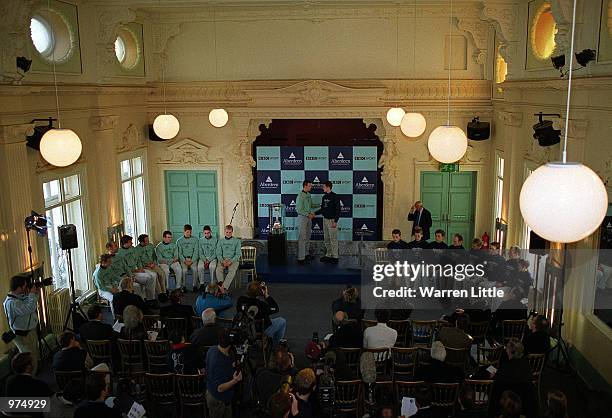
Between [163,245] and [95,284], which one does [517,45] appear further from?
[95,284]

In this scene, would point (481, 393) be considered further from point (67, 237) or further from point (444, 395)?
point (67, 237)

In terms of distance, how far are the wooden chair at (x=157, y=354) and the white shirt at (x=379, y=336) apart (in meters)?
2.10

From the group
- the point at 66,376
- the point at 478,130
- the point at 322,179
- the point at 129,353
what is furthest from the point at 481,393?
the point at 322,179

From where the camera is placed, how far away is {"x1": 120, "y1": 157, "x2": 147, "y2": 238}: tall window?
412 inches

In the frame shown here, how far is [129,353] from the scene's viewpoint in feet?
20.0

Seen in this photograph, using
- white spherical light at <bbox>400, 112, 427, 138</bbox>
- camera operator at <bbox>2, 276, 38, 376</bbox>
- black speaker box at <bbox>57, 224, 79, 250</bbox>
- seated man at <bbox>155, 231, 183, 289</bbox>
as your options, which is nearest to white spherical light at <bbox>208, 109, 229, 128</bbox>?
seated man at <bbox>155, 231, 183, 289</bbox>

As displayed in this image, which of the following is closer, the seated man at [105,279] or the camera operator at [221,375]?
the camera operator at [221,375]

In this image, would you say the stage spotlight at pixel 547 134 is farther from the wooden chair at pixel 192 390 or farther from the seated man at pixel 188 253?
the seated man at pixel 188 253

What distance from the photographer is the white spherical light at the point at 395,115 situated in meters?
9.84

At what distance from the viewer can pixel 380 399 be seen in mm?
5688

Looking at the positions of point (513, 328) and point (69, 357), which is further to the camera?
point (513, 328)

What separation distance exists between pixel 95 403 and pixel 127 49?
777cm

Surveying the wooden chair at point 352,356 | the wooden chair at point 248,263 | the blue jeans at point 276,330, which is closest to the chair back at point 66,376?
the blue jeans at point 276,330

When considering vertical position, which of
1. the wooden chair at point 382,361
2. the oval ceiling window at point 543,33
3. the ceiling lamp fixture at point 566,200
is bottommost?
the wooden chair at point 382,361
